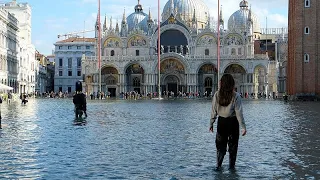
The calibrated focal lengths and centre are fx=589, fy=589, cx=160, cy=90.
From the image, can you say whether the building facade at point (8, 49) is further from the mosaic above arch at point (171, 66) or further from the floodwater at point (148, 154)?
the floodwater at point (148, 154)

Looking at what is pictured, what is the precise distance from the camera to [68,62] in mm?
133500

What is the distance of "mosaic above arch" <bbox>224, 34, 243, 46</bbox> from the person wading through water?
9067 centimetres

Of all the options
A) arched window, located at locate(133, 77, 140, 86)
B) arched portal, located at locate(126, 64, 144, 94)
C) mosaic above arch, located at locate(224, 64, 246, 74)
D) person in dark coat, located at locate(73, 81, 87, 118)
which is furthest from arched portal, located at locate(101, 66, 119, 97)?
person in dark coat, located at locate(73, 81, 87, 118)

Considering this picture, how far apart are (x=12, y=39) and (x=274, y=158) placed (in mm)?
83642

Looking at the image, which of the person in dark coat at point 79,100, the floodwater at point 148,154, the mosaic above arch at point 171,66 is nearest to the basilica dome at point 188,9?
the mosaic above arch at point 171,66

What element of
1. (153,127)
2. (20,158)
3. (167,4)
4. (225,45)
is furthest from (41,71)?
(20,158)

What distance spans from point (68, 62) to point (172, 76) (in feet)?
125

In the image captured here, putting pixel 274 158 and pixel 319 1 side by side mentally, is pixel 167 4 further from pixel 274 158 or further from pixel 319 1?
pixel 274 158

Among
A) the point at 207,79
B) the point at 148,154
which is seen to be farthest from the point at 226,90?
the point at 207,79

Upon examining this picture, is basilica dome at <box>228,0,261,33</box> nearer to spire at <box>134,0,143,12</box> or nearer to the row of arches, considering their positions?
the row of arches

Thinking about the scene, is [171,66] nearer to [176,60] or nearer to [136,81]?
[176,60]

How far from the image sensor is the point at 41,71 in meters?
132

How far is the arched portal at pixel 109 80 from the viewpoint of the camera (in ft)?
341

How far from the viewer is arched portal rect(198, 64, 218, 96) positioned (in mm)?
101188
